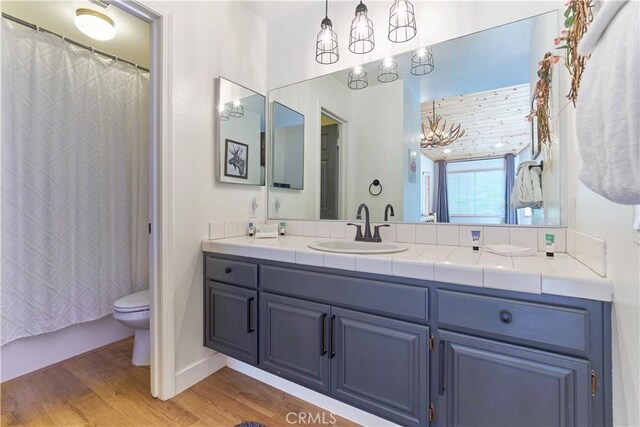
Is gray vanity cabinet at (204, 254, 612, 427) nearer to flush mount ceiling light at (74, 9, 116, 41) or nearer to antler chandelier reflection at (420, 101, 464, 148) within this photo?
antler chandelier reflection at (420, 101, 464, 148)

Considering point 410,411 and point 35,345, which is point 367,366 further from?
point 35,345

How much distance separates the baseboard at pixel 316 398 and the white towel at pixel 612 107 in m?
1.38

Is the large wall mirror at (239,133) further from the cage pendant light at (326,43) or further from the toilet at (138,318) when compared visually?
the toilet at (138,318)

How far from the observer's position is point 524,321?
0.94 meters

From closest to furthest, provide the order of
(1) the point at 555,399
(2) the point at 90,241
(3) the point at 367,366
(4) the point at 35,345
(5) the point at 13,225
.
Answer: (1) the point at 555,399
(3) the point at 367,366
(5) the point at 13,225
(4) the point at 35,345
(2) the point at 90,241

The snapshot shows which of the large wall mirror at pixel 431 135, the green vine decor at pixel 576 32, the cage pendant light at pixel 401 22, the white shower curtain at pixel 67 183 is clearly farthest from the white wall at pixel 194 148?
the green vine decor at pixel 576 32

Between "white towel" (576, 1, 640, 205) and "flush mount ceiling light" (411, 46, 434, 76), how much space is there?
1308 millimetres

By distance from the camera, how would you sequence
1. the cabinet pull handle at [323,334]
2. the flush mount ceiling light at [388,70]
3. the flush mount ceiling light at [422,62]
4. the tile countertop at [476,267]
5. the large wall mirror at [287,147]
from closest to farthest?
the tile countertop at [476,267] → the cabinet pull handle at [323,334] → the flush mount ceiling light at [422,62] → the flush mount ceiling light at [388,70] → the large wall mirror at [287,147]

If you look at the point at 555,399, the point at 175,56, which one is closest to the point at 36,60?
the point at 175,56

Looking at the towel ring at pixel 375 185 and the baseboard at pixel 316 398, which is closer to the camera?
the baseboard at pixel 316 398

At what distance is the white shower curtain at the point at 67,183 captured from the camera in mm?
1752

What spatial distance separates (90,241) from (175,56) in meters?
1.46

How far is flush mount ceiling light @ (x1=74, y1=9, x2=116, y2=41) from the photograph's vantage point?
1.74 m

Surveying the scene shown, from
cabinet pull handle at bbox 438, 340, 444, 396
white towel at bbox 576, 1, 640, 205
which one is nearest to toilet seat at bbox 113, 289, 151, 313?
cabinet pull handle at bbox 438, 340, 444, 396
